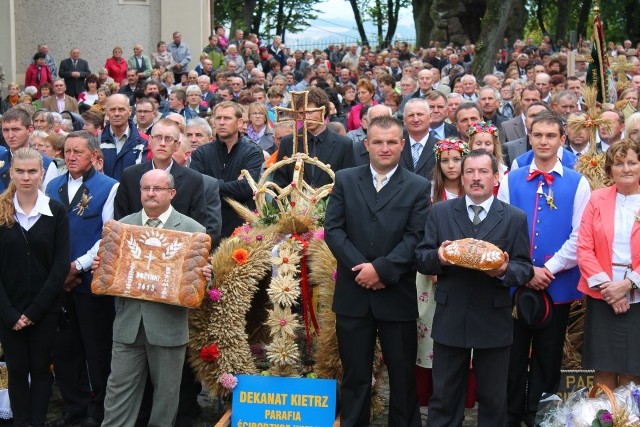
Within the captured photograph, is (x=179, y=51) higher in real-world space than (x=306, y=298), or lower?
higher

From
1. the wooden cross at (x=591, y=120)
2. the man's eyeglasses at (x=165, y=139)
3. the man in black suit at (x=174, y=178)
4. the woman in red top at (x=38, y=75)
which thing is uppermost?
the woman in red top at (x=38, y=75)

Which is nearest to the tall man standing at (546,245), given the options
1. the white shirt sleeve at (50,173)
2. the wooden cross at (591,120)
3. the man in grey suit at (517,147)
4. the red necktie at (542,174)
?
the red necktie at (542,174)

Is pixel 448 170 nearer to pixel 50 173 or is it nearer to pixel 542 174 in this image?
pixel 542 174

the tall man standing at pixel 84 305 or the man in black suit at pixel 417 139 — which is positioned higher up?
the man in black suit at pixel 417 139

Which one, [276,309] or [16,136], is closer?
[276,309]

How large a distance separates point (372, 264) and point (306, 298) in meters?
1.17

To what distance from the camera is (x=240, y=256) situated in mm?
7426

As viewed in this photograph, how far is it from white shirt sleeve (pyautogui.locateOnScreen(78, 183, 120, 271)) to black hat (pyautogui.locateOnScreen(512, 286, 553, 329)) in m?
3.13

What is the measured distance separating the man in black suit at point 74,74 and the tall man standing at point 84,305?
15.2 metres

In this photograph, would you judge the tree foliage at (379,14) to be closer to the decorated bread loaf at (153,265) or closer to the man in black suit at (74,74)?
the man in black suit at (74,74)

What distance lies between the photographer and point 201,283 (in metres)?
6.77

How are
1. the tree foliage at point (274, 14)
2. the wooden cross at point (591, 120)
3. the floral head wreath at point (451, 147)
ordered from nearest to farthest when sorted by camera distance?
the floral head wreath at point (451, 147) → the wooden cross at point (591, 120) → the tree foliage at point (274, 14)

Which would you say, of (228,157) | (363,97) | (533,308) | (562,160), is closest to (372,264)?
(533,308)

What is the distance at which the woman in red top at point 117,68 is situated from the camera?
888 inches
